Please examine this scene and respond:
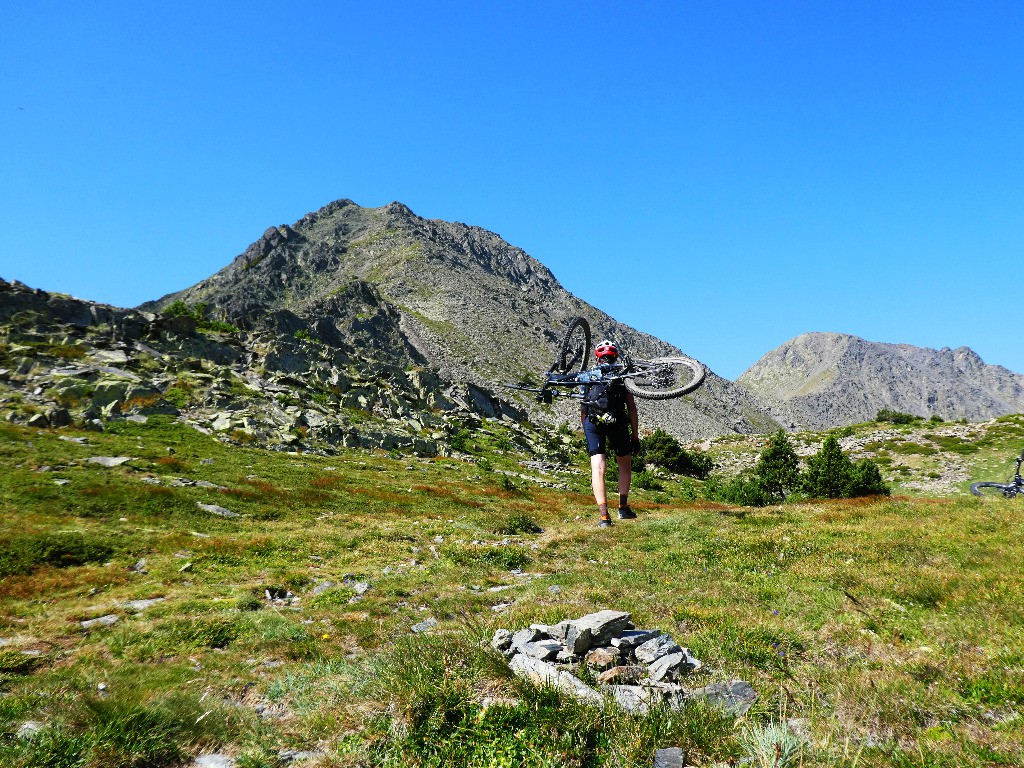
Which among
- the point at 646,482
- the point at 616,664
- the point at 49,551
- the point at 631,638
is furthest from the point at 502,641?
the point at 646,482

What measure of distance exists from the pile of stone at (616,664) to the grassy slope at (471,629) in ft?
0.90

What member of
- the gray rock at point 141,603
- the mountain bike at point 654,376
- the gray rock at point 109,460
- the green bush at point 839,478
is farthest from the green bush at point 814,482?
the gray rock at point 109,460

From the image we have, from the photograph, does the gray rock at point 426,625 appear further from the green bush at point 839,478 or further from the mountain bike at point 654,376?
the green bush at point 839,478

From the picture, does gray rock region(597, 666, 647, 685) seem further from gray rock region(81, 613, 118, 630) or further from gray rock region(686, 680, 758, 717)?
gray rock region(81, 613, 118, 630)

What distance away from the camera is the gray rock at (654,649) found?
18.4ft

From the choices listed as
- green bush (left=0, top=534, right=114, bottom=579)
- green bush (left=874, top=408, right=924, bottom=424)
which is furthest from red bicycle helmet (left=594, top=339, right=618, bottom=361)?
green bush (left=874, top=408, right=924, bottom=424)

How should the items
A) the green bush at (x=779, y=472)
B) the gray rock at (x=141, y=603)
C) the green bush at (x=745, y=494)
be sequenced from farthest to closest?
the green bush at (x=779, y=472) < the green bush at (x=745, y=494) < the gray rock at (x=141, y=603)

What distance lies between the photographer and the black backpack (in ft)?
48.3

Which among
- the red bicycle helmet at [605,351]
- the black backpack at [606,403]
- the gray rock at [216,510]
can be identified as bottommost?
the gray rock at [216,510]

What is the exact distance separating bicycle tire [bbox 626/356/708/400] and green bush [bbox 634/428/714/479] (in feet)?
240

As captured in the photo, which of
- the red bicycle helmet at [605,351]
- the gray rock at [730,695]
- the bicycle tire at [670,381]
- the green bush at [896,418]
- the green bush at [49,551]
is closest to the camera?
the gray rock at [730,695]

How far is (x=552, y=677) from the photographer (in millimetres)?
5238

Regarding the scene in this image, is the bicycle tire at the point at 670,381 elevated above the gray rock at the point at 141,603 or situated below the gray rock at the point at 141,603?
above

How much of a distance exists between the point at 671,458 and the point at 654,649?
86.3 m
